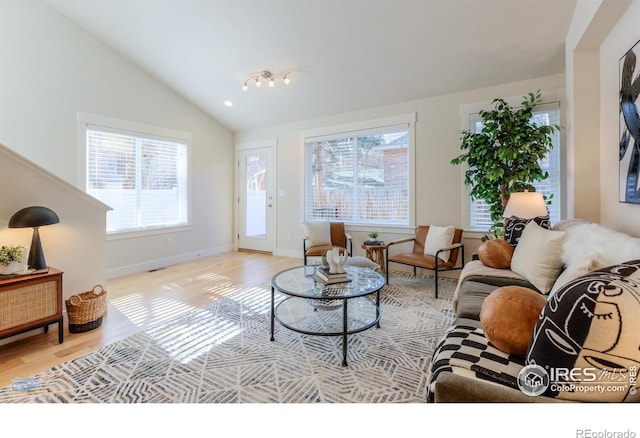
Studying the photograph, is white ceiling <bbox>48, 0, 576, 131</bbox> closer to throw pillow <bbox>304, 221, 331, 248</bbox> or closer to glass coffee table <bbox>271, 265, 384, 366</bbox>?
throw pillow <bbox>304, 221, 331, 248</bbox>

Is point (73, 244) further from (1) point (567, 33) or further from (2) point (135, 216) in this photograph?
(1) point (567, 33)

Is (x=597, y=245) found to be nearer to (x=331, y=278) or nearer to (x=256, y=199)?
(x=331, y=278)

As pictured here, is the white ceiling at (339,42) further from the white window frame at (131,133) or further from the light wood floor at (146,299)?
the light wood floor at (146,299)

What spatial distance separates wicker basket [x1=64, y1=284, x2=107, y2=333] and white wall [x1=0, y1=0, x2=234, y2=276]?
82 centimetres

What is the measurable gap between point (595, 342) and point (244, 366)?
184 centimetres

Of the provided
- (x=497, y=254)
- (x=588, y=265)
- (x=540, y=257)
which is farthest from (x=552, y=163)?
(x=588, y=265)

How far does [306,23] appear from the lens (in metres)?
3.30

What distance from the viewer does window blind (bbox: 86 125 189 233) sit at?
167 inches

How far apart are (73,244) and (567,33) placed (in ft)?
16.6

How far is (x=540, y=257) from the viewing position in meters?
2.12

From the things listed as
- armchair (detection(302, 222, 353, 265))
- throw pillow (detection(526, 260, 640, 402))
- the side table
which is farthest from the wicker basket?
throw pillow (detection(526, 260, 640, 402))
